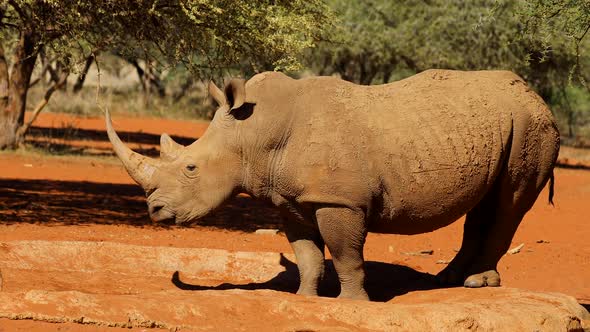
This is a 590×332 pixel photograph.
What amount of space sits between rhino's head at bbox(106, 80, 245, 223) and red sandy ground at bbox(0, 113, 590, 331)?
185 centimetres

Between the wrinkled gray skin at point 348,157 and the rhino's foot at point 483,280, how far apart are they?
675 millimetres

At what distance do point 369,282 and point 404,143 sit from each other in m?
1.91

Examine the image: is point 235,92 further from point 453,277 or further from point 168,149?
point 453,277

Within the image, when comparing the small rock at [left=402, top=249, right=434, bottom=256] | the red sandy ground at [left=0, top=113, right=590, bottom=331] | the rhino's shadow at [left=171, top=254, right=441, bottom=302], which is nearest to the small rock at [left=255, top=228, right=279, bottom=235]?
the red sandy ground at [left=0, top=113, right=590, bottom=331]

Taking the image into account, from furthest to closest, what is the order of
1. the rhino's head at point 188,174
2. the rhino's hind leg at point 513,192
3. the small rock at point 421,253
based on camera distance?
the small rock at point 421,253, the rhino's hind leg at point 513,192, the rhino's head at point 188,174

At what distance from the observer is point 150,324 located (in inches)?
274

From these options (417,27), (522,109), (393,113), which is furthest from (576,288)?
(417,27)

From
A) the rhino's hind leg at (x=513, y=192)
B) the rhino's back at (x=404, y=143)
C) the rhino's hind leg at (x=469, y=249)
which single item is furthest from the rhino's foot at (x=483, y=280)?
the rhino's back at (x=404, y=143)

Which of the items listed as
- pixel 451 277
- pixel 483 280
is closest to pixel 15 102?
pixel 451 277

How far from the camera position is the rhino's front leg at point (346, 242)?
8297 mm

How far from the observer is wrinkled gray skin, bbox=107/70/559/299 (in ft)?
27.3

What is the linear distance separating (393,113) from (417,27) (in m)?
21.5

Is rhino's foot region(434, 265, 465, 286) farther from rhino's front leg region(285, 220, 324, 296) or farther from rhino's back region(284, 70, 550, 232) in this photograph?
rhino's front leg region(285, 220, 324, 296)

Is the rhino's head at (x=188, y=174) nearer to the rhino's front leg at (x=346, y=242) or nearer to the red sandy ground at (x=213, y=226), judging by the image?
the rhino's front leg at (x=346, y=242)
